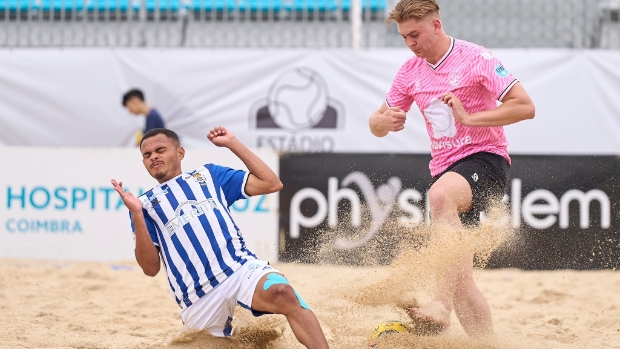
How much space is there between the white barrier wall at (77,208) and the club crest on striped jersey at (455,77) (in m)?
3.90

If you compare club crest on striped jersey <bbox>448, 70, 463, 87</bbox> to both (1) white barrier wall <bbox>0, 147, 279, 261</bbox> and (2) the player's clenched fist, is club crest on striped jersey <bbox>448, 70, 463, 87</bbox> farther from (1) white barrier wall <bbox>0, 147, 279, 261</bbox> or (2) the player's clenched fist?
(1) white barrier wall <bbox>0, 147, 279, 261</bbox>

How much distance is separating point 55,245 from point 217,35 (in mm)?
3541

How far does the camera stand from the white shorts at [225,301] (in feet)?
12.7

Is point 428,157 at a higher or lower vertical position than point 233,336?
higher

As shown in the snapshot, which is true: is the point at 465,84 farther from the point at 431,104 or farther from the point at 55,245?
the point at 55,245

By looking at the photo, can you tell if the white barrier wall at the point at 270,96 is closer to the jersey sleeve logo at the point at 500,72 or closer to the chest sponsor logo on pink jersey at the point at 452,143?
the chest sponsor logo on pink jersey at the point at 452,143

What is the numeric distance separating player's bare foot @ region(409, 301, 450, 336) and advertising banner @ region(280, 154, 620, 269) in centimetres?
326

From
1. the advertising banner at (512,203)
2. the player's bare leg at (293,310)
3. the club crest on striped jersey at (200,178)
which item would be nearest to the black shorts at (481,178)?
the player's bare leg at (293,310)

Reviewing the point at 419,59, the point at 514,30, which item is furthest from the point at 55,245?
the point at 514,30

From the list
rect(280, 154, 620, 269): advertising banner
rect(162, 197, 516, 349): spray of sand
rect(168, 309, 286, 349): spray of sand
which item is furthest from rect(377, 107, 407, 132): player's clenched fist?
rect(280, 154, 620, 269): advertising banner

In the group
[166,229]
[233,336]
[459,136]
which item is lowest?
[233,336]

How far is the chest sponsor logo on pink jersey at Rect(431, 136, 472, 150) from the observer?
427 cm

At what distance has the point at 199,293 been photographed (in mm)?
3967

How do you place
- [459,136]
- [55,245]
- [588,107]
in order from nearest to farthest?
[459,136] → [55,245] → [588,107]
